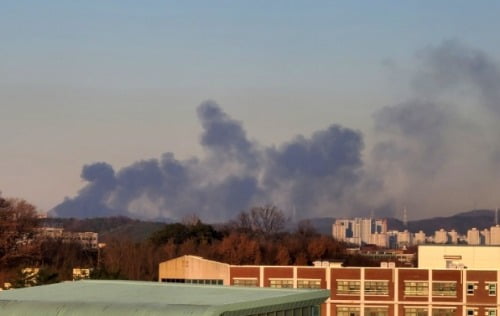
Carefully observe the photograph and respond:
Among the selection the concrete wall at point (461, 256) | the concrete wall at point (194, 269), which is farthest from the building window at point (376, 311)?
the concrete wall at point (194, 269)

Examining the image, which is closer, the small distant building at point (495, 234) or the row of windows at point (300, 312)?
the row of windows at point (300, 312)

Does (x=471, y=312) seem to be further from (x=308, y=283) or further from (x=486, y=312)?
(x=308, y=283)

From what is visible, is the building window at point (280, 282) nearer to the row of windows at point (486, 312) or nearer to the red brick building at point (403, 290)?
the red brick building at point (403, 290)

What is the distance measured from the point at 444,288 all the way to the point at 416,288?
1.82 meters

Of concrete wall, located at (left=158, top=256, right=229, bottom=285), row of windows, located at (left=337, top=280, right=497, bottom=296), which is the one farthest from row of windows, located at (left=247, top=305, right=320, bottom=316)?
concrete wall, located at (left=158, top=256, right=229, bottom=285)

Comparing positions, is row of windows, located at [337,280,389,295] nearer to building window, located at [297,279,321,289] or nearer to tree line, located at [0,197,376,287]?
building window, located at [297,279,321,289]

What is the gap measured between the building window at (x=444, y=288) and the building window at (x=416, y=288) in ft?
1.71

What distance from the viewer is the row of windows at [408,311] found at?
242 feet

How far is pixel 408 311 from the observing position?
74.5m

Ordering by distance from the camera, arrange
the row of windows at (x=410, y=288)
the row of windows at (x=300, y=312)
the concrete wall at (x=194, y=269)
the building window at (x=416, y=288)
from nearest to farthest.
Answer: the row of windows at (x=300, y=312)
the row of windows at (x=410, y=288)
the building window at (x=416, y=288)
the concrete wall at (x=194, y=269)

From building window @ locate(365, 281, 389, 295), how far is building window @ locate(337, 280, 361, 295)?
23.9 inches

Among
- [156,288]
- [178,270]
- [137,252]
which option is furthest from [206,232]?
[156,288]

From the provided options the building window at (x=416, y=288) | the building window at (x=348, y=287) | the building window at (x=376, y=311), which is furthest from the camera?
the building window at (x=348, y=287)

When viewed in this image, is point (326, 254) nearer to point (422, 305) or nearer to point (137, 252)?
point (137, 252)
